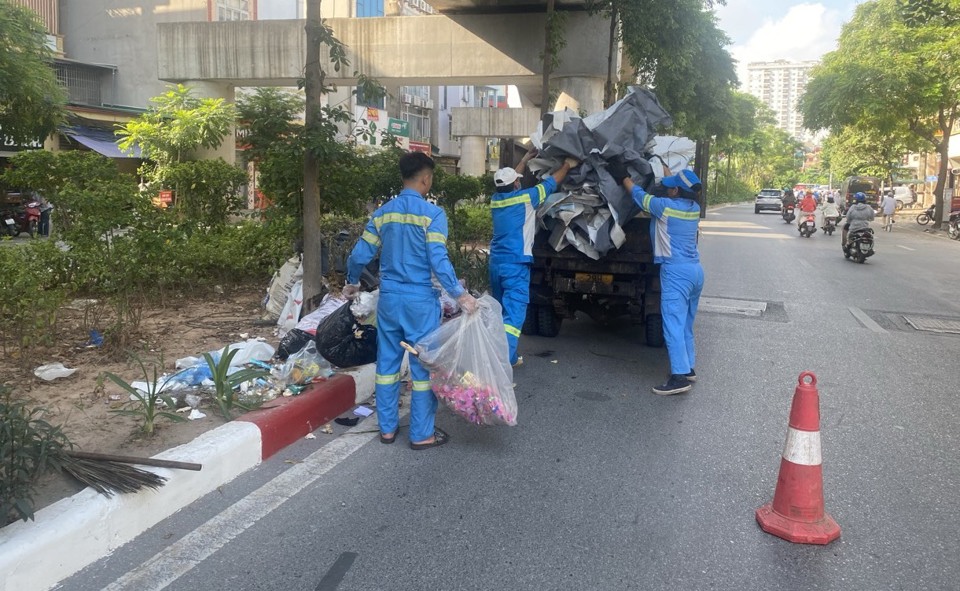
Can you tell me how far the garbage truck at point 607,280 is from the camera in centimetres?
684

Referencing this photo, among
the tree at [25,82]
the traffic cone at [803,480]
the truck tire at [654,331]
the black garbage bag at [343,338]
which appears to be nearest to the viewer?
the traffic cone at [803,480]

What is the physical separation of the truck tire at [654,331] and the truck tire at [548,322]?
0.93 meters

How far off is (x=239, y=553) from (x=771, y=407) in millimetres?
4018

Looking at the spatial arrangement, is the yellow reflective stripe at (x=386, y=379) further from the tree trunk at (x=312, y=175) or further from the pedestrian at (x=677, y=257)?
the tree trunk at (x=312, y=175)

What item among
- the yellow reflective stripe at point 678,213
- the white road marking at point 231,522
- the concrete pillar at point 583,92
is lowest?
the white road marking at point 231,522

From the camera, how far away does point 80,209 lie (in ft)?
20.4

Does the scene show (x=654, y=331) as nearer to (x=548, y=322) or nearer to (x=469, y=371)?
(x=548, y=322)

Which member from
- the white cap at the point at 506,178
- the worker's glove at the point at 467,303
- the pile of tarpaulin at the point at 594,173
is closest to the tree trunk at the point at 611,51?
the pile of tarpaulin at the point at 594,173

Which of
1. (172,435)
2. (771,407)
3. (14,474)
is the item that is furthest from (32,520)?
(771,407)

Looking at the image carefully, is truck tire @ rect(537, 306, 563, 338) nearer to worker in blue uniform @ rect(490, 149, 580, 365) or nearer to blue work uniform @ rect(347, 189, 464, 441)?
worker in blue uniform @ rect(490, 149, 580, 365)

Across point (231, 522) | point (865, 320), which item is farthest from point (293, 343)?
point (865, 320)

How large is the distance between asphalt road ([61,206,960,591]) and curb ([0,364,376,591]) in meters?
0.08

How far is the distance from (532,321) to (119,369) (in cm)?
399

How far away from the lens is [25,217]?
19016mm
